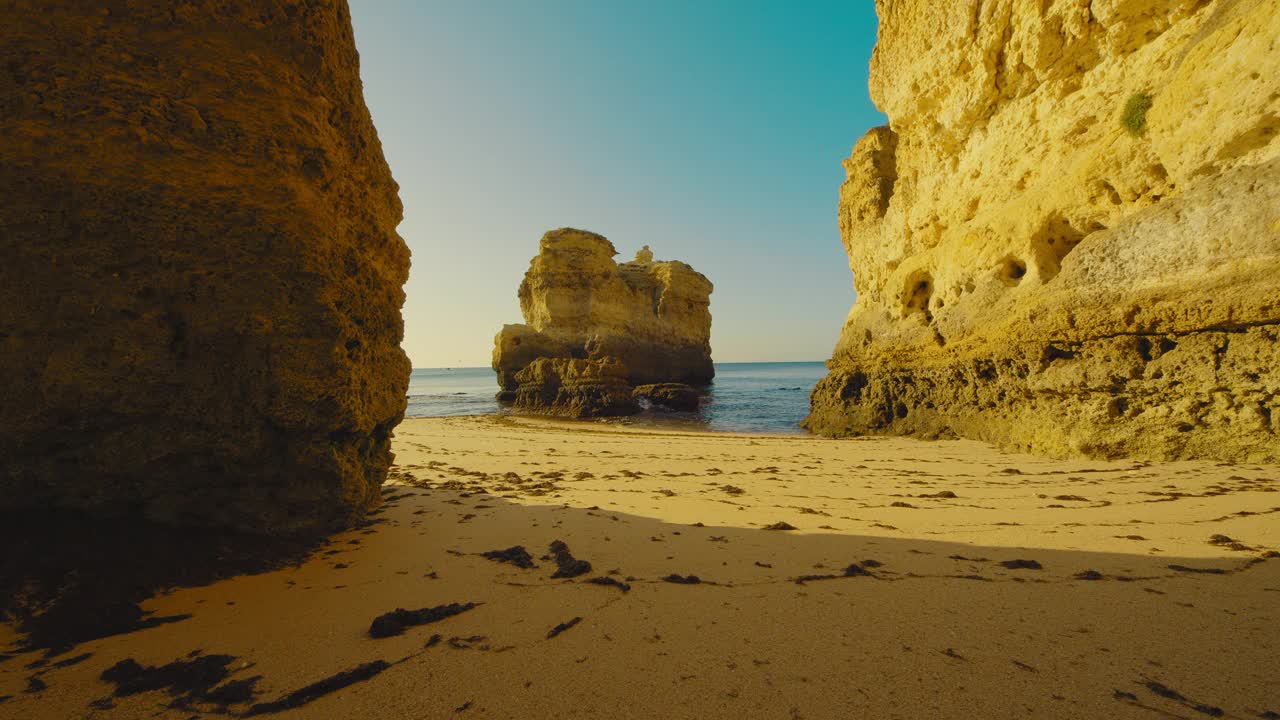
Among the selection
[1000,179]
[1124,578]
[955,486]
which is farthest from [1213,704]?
[1000,179]

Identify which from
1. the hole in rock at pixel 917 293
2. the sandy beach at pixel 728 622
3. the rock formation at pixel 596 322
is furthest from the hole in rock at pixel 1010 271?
the rock formation at pixel 596 322

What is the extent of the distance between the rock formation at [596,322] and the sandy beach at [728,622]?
727 inches

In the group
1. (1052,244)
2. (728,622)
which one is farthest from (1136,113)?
(728,622)

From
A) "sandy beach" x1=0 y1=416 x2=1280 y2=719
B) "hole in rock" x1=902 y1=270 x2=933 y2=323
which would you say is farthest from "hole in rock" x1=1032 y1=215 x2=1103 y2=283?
"sandy beach" x1=0 y1=416 x2=1280 y2=719

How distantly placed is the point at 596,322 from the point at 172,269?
29027 millimetres

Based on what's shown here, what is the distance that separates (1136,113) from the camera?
6.49m

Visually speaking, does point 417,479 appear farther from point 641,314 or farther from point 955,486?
point 641,314

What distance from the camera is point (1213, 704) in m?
1.45

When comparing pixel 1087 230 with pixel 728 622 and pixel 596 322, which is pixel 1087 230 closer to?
pixel 728 622

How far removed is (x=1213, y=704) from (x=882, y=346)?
10920 millimetres

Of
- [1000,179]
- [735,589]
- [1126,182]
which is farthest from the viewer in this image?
[1000,179]

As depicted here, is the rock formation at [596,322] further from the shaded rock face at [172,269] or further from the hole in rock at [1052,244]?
the shaded rock face at [172,269]

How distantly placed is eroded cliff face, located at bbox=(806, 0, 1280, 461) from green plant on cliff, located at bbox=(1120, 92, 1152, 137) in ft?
0.10

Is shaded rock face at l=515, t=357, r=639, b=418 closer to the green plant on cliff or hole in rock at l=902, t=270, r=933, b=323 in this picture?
hole in rock at l=902, t=270, r=933, b=323
